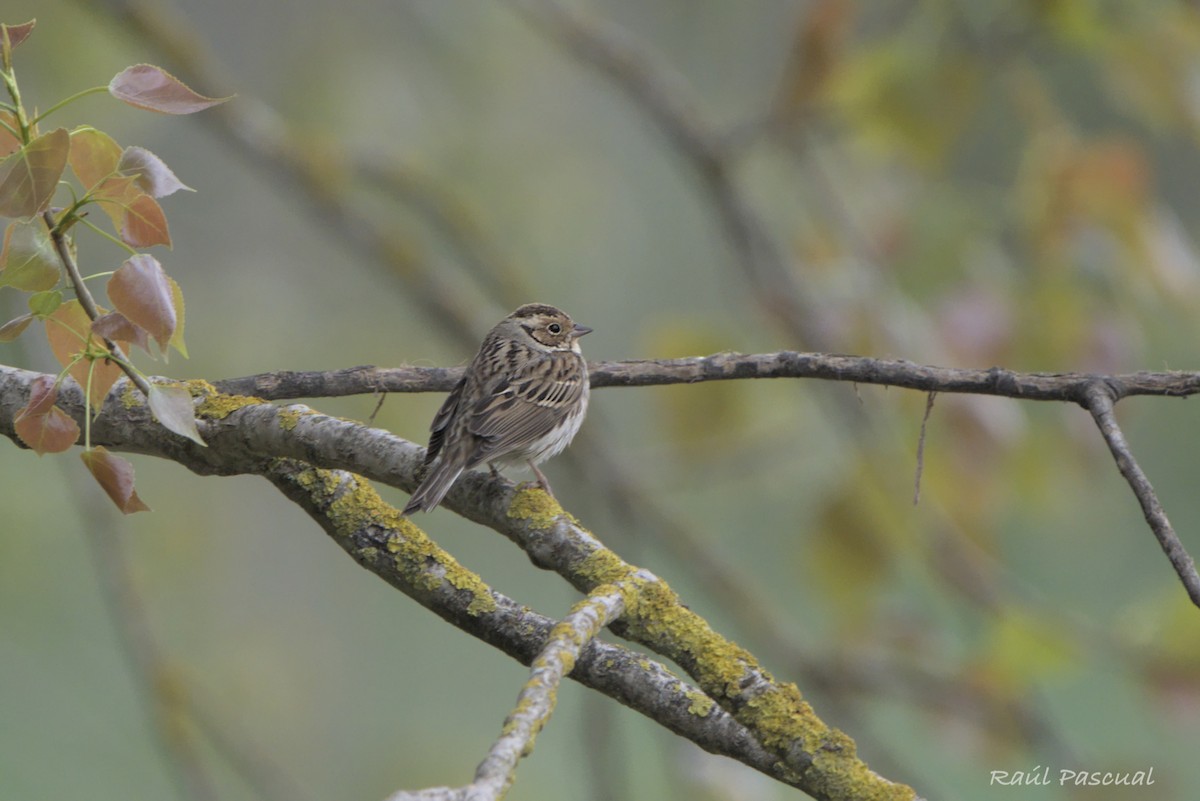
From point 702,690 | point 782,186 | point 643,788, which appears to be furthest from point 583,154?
point 643,788

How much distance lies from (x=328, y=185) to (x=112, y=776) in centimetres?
704

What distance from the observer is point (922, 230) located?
476 cm

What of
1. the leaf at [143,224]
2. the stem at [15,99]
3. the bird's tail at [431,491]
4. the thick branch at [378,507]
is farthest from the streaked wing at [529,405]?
the stem at [15,99]

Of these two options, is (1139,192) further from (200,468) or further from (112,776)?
(112,776)

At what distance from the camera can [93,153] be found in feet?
Result: 6.70

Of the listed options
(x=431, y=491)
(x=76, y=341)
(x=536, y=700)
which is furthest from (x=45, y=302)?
(x=431, y=491)

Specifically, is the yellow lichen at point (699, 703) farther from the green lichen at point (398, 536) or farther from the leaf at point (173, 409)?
the leaf at point (173, 409)

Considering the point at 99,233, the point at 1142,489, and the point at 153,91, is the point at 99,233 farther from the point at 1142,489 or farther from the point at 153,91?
the point at 1142,489

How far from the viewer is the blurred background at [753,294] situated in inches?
178

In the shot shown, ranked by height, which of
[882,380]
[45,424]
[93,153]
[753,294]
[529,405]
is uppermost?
[753,294]

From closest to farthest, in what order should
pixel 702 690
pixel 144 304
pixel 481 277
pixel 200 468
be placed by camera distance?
pixel 144 304
pixel 702 690
pixel 200 468
pixel 481 277

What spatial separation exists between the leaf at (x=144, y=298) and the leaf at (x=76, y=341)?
0.20 metres

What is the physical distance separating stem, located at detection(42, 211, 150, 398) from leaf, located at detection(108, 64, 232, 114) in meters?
0.22

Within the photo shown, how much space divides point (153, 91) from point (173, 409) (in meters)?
0.49
